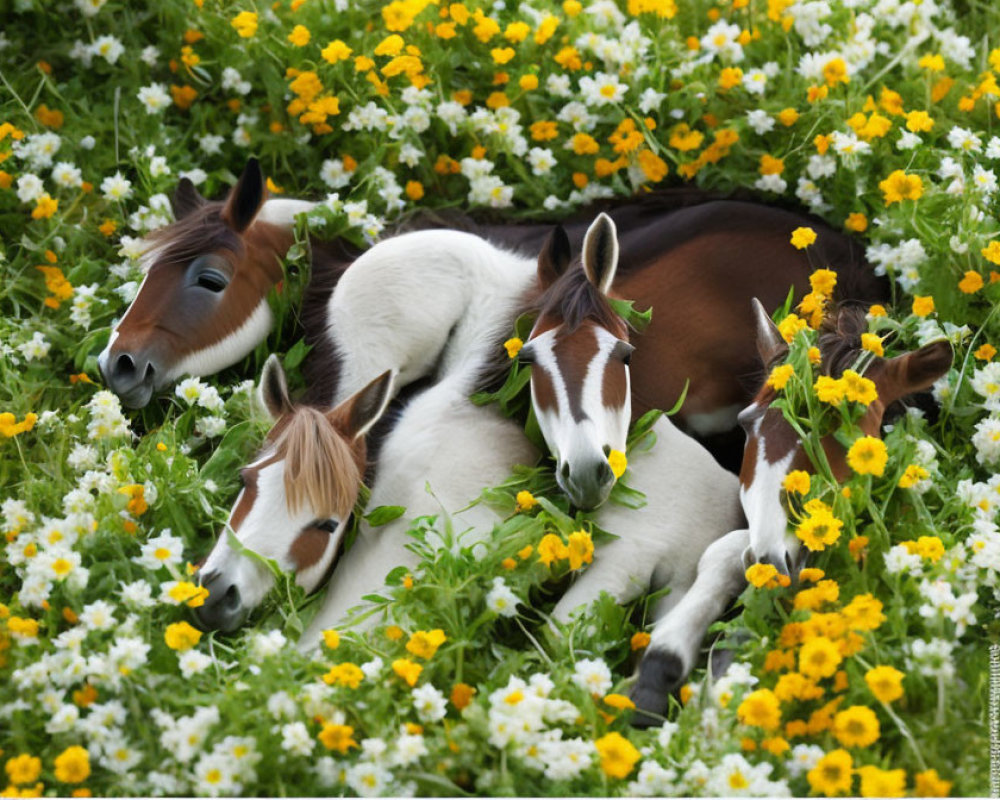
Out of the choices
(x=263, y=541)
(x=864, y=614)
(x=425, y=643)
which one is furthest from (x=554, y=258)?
(x=864, y=614)

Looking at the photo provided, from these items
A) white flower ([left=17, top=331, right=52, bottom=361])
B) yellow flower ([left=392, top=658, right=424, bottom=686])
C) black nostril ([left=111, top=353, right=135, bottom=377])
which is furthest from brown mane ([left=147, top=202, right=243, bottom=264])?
yellow flower ([left=392, top=658, right=424, bottom=686])

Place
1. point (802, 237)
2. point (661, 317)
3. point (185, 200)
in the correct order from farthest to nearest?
point (185, 200) → point (661, 317) → point (802, 237)

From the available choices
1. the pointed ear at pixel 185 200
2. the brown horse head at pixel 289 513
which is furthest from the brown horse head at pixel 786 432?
the pointed ear at pixel 185 200

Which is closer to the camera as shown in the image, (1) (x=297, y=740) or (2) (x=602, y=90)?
(1) (x=297, y=740)

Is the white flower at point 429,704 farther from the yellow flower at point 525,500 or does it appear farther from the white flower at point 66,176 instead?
the white flower at point 66,176

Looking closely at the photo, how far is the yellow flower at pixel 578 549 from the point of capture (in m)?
2.94

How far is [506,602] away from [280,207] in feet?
5.58

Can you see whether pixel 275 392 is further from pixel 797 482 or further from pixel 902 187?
pixel 902 187

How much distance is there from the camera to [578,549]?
295 cm

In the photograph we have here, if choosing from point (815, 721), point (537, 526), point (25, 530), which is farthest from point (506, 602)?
point (25, 530)

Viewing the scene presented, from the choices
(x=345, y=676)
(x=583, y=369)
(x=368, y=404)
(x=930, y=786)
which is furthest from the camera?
(x=368, y=404)

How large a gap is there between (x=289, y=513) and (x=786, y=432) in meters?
1.17

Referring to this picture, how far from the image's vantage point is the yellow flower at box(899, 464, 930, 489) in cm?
292

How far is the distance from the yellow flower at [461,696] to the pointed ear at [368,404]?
0.86 metres
